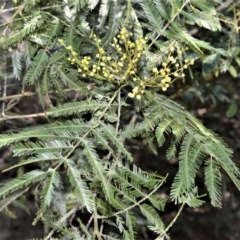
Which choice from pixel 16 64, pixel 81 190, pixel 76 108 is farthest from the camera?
pixel 16 64

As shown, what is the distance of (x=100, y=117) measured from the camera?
124 cm

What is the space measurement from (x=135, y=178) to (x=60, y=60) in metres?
0.34

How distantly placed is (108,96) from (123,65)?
0.08 meters

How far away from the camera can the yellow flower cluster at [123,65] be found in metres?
1.22

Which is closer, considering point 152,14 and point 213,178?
point 213,178

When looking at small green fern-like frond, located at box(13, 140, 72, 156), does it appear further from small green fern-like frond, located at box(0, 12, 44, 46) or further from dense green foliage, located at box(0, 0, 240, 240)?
small green fern-like frond, located at box(0, 12, 44, 46)

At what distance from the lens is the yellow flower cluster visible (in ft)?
4.00

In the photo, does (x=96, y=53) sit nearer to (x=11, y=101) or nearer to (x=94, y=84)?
(x=94, y=84)

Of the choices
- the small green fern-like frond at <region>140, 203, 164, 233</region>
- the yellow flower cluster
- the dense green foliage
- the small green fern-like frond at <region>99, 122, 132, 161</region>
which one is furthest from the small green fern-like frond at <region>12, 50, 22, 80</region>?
the small green fern-like frond at <region>140, 203, 164, 233</region>

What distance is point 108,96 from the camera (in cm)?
128

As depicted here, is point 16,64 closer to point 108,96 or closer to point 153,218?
point 108,96

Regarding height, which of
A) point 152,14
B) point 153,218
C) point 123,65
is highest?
point 152,14

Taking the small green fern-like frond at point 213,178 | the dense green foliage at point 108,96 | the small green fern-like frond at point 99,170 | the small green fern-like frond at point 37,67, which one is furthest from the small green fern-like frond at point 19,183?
the small green fern-like frond at point 213,178

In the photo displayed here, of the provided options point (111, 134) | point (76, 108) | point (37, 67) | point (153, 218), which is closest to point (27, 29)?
point (37, 67)
